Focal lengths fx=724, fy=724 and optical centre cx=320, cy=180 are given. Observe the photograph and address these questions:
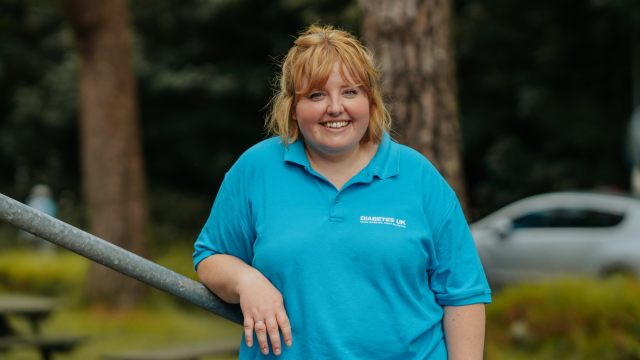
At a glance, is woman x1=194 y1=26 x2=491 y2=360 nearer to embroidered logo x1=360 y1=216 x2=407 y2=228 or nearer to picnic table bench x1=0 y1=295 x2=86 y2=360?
embroidered logo x1=360 y1=216 x2=407 y2=228

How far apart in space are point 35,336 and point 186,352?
2075 millimetres

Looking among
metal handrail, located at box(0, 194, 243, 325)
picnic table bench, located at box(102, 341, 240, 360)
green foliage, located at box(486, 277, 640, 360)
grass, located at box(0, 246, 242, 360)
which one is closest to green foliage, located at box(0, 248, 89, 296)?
grass, located at box(0, 246, 242, 360)

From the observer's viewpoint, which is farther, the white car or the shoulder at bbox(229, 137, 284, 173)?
the white car

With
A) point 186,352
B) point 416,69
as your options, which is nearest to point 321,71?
point 416,69

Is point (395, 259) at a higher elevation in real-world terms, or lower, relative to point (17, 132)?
lower

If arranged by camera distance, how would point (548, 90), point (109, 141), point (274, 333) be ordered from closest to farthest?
point (274, 333) → point (109, 141) → point (548, 90)

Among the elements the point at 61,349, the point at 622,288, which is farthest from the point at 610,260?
the point at 61,349

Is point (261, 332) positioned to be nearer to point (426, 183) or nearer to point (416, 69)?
point (426, 183)

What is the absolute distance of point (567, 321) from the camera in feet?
19.8

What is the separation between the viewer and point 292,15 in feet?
69.6

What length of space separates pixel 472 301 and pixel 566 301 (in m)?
4.78

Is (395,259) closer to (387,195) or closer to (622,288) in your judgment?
(387,195)

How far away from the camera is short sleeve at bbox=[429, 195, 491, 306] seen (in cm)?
178

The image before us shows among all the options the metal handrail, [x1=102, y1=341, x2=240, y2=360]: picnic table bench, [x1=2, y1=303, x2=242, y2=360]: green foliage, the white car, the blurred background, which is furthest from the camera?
the white car
